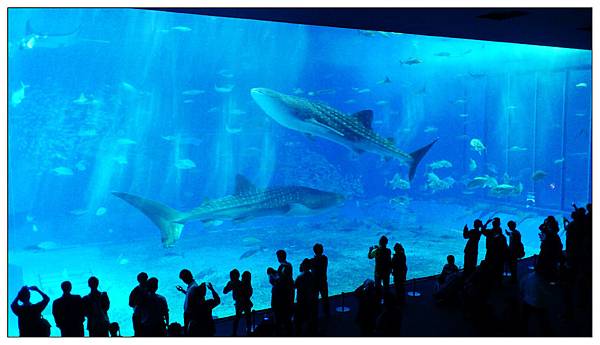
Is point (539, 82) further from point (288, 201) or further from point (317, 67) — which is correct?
point (317, 67)

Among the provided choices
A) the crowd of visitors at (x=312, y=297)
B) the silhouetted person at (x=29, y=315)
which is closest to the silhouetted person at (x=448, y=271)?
the crowd of visitors at (x=312, y=297)

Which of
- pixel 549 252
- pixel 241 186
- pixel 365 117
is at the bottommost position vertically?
pixel 549 252

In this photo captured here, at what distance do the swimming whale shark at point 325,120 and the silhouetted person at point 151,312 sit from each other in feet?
18.6

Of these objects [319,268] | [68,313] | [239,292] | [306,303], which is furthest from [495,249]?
[68,313]

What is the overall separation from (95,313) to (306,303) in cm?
184

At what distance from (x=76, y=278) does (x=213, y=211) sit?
6.53 metres

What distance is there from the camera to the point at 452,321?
5.09 meters

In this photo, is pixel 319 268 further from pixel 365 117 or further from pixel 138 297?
pixel 365 117

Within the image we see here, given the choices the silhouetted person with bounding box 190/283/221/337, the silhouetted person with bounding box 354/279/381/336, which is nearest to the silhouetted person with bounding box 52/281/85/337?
the silhouetted person with bounding box 190/283/221/337

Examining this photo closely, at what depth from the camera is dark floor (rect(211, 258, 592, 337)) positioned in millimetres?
4297

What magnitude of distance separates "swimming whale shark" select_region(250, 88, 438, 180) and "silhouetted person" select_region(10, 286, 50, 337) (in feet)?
19.6

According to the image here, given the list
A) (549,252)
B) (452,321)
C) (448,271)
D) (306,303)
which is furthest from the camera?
(549,252)

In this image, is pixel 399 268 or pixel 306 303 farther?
pixel 399 268

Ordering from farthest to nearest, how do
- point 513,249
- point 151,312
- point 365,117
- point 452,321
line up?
1. point 365,117
2. point 513,249
3. point 452,321
4. point 151,312
